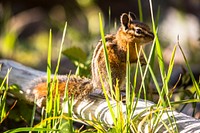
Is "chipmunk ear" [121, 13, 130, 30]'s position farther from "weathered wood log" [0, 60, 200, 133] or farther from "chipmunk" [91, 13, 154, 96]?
"weathered wood log" [0, 60, 200, 133]

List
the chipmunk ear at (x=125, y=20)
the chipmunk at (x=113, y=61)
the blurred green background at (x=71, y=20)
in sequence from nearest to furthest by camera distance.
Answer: the chipmunk at (x=113, y=61)
the chipmunk ear at (x=125, y=20)
the blurred green background at (x=71, y=20)

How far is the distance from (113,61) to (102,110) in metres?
0.47

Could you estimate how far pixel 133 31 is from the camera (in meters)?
4.45

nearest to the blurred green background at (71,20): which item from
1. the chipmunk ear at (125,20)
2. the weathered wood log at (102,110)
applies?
the weathered wood log at (102,110)

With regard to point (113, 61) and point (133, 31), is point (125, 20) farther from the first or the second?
point (113, 61)

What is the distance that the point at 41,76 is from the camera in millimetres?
4785

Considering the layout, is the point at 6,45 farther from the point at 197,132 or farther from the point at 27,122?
the point at 197,132

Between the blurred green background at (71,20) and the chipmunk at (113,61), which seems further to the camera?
the blurred green background at (71,20)

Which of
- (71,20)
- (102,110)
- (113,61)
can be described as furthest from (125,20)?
(71,20)

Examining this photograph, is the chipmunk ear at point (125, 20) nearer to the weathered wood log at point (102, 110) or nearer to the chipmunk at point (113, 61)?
the chipmunk at point (113, 61)

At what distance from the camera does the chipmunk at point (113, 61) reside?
433 cm

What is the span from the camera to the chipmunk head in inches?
173

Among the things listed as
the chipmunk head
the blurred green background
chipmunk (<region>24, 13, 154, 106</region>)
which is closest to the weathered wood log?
chipmunk (<region>24, 13, 154, 106</region>)

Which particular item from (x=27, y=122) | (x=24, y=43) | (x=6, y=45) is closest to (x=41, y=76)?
(x=27, y=122)
